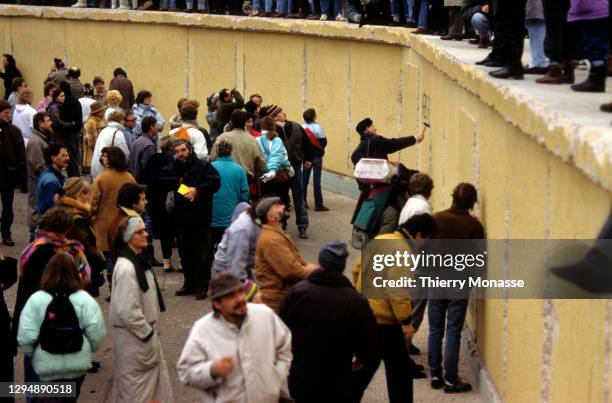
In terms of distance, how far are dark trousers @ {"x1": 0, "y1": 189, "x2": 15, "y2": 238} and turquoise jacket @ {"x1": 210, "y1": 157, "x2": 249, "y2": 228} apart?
3602 mm

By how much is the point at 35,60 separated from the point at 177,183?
16.3m

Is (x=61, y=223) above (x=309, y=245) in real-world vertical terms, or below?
above

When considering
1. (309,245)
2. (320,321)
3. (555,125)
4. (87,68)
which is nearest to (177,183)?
(309,245)

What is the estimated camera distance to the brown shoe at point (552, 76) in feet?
30.8

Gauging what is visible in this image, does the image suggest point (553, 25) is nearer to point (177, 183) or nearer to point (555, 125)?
point (555, 125)

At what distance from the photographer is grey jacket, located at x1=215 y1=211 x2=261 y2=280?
10188 mm

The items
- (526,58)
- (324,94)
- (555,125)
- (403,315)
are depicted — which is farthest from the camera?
(324,94)

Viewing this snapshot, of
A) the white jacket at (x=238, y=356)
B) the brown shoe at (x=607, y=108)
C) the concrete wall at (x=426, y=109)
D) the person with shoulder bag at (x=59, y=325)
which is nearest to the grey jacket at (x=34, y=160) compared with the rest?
the concrete wall at (x=426, y=109)

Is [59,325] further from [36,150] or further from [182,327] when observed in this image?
[36,150]

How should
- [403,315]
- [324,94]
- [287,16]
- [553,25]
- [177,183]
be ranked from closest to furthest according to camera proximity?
[403,315]
[553,25]
[177,183]
[324,94]
[287,16]

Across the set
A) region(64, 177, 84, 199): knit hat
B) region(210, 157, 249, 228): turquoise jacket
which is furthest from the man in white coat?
region(210, 157, 249, 228): turquoise jacket

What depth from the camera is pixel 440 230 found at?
9.70 metres

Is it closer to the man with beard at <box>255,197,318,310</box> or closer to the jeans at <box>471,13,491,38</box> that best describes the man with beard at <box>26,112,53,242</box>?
the jeans at <box>471,13,491,38</box>

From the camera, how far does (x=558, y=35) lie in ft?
31.3
